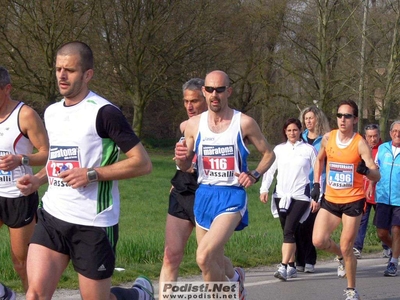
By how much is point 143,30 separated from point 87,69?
30903 millimetres

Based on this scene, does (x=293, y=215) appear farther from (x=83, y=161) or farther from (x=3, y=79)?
(x=83, y=161)

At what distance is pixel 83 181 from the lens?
482 cm

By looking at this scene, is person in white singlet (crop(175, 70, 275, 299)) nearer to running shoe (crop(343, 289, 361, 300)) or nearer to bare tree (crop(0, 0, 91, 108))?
running shoe (crop(343, 289, 361, 300))

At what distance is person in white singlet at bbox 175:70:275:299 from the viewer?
653 centimetres

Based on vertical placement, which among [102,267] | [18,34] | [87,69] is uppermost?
[18,34]

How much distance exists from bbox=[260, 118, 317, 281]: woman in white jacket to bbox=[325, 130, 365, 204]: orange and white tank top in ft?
3.91

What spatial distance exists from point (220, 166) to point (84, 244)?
6.64 ft

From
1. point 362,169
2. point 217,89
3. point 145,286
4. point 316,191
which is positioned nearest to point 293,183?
point 316,191

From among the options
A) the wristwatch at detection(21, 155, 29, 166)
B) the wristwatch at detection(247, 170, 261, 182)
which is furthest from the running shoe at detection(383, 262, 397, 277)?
the wristwatch at detection(21, 155, 29, 166)

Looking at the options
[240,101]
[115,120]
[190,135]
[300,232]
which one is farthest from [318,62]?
[115,120]

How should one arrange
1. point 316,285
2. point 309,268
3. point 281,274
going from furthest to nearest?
point 309,268, point 281,274, point 316,285

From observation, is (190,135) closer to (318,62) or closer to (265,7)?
(318,62)

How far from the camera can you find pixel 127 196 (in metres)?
25.1

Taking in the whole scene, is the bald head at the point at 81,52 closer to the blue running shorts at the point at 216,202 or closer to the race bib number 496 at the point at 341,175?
the blue running shorts at the point at 216,202
